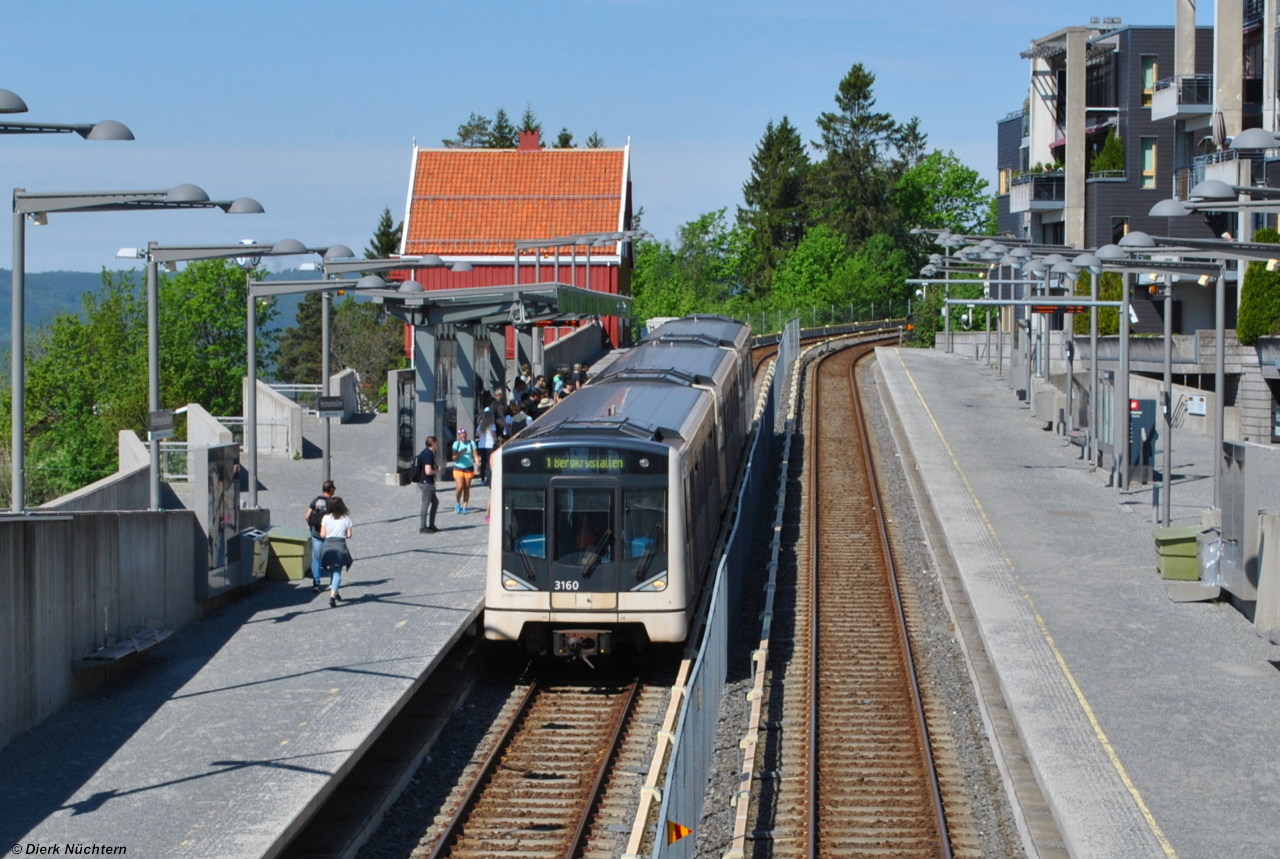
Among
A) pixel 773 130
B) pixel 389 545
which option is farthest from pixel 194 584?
pixel 773 130

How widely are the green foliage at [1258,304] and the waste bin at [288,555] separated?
29.1 m

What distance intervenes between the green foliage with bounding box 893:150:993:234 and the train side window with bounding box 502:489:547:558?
9035 centimetres

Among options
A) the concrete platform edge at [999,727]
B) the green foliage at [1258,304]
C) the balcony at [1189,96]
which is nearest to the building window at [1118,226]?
the balcony at [1189,96]

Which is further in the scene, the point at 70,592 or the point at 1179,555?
the point at 1179,555

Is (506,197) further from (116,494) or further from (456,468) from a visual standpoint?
A: (116,494)

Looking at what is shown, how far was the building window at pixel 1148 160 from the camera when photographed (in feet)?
170

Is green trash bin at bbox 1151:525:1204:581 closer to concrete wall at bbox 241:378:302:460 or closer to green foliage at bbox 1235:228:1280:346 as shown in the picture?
concrete wall at bbox 241:378:302:460

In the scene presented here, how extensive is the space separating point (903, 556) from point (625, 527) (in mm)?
9259

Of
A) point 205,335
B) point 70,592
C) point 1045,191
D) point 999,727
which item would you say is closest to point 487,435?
point 70,592

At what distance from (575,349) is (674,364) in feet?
70.6

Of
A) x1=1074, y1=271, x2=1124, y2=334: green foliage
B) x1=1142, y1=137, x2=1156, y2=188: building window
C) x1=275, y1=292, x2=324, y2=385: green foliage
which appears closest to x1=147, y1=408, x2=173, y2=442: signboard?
x1=1074, y1=271, x2=1124, y2=334: green foliage

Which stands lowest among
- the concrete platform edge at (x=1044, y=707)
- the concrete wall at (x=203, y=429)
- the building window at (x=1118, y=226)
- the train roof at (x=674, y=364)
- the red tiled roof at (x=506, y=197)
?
the concrete platform edge at (x=1044, y=707)

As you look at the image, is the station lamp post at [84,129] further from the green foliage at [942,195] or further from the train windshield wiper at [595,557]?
the green foliage at [942,195]

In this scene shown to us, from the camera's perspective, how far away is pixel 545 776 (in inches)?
537
